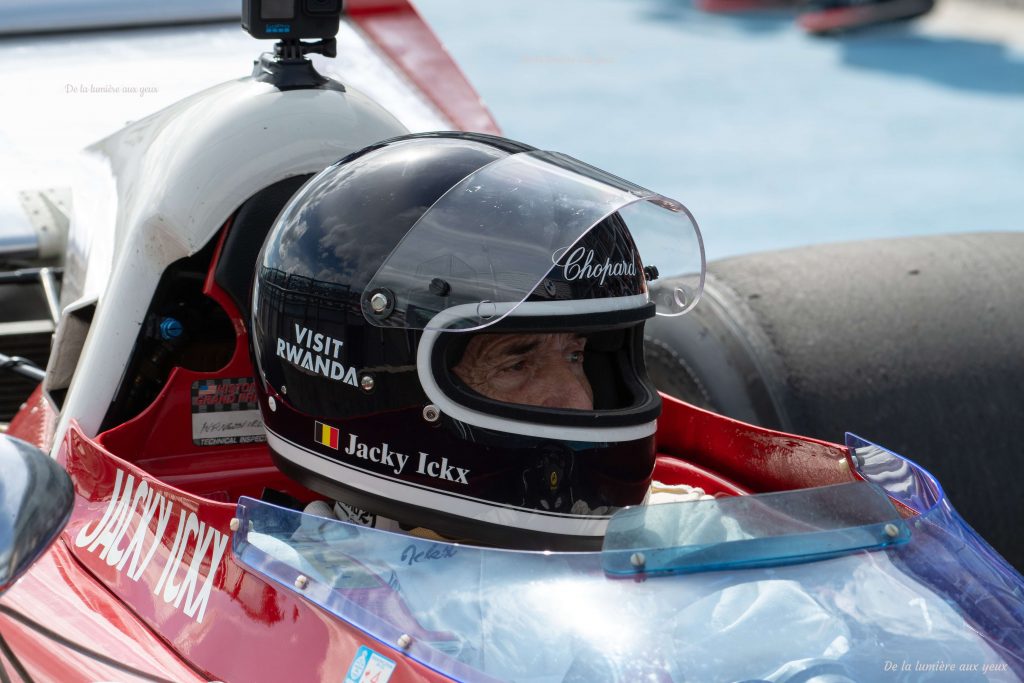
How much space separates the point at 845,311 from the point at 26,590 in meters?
1.72

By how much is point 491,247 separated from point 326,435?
321 millimetres

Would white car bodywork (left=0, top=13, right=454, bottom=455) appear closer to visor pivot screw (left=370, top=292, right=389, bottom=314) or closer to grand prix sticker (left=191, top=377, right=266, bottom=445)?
grand prix sticker (left=191, top=377, right=266, bottom=445)

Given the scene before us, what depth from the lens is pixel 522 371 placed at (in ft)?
5.33

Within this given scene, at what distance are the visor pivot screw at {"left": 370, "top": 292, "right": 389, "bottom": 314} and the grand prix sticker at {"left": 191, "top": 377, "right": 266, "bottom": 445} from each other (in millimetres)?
554

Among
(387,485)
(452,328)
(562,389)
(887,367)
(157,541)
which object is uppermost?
(452,328)

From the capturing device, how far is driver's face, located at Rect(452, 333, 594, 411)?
1610 mm

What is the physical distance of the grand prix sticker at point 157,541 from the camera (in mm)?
1518

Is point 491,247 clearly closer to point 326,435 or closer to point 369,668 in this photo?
point 326,435

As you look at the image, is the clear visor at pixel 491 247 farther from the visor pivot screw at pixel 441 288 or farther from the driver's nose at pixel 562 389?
the driver's nose at pixel 562 389

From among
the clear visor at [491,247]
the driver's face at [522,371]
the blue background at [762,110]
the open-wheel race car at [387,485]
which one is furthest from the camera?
the blue background at [762,110]

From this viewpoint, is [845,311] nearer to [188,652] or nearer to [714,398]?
[714,398]

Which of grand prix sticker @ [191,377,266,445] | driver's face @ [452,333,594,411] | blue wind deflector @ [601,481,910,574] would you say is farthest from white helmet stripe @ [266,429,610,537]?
grand prix sticker @ [191,377,266,445]

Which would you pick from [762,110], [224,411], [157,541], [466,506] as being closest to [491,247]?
[466,506]

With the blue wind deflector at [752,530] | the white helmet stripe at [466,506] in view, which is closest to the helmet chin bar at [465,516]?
the white helmet stripe at [466,506]
